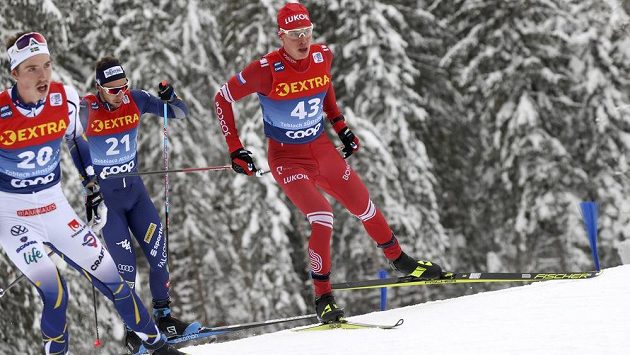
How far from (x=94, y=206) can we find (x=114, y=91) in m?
1.27

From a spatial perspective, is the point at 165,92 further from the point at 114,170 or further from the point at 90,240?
the point at 90,240

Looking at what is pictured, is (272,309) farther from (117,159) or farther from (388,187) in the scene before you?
(117,159)

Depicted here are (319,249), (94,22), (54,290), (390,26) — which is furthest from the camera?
(390,26)

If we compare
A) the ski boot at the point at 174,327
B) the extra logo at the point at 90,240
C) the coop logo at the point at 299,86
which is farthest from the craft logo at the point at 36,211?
the coop logo at the point at 299,86

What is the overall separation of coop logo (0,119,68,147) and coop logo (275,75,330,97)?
7.33 feet

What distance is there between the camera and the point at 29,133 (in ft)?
20.0

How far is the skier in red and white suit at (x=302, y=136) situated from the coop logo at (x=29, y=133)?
193 centimetres

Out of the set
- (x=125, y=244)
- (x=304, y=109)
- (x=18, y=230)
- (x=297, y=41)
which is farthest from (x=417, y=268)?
(x=18, y=230)

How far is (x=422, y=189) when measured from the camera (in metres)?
23.9

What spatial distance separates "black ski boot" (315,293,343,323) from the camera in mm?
7727

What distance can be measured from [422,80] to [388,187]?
5617 mm

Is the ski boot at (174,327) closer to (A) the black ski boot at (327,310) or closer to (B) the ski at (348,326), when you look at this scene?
(B) the ski at (348,326)

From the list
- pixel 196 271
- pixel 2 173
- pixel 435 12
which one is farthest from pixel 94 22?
pixel 2 173

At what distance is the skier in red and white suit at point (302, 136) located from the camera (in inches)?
305
